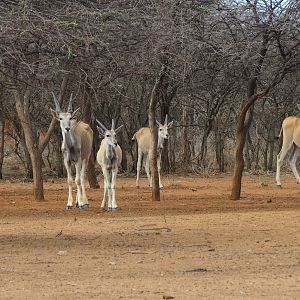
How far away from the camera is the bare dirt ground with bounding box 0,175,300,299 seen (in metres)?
8.77

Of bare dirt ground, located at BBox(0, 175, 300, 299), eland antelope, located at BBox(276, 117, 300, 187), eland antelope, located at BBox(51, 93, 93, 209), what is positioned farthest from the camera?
eland antelope, located at BBox(276, 117, 300, 187)

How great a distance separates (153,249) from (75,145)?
25.8 feet

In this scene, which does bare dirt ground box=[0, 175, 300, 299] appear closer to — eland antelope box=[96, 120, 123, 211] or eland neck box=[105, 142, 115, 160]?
eland antelope box=[96, 120, 123, 211]

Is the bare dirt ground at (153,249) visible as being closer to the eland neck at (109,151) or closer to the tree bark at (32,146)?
the tree bark at (32,146)

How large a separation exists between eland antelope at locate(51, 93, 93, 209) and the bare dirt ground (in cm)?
50

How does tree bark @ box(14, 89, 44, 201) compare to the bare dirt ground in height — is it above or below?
above

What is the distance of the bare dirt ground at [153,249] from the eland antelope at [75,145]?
0.50 metres

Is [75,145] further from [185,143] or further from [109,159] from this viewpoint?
[185,143]

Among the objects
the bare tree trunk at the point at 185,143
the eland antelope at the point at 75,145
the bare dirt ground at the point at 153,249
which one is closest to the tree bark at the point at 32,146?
A: the bare dirt ground at the point at 153,249

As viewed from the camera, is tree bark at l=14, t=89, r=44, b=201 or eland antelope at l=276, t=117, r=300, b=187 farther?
eland antelope at l=276, t=117, r=300, b=187

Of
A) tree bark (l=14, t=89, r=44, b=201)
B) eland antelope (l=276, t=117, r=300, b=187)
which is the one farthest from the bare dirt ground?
eland antelope (l=276, t=117, r=300, b=187)

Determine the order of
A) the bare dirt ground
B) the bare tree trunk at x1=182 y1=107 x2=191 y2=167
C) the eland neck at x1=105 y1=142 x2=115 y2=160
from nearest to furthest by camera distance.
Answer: the bare dirt ground
the eland neck at x1=105 y1=142 x2=115 y2=160
the bare tree trunk at x1=182 y1=107 x2=191 y2=167

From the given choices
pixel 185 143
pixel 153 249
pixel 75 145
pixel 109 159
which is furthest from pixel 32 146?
pixel 185 143

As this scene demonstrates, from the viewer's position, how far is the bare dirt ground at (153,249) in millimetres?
8766
